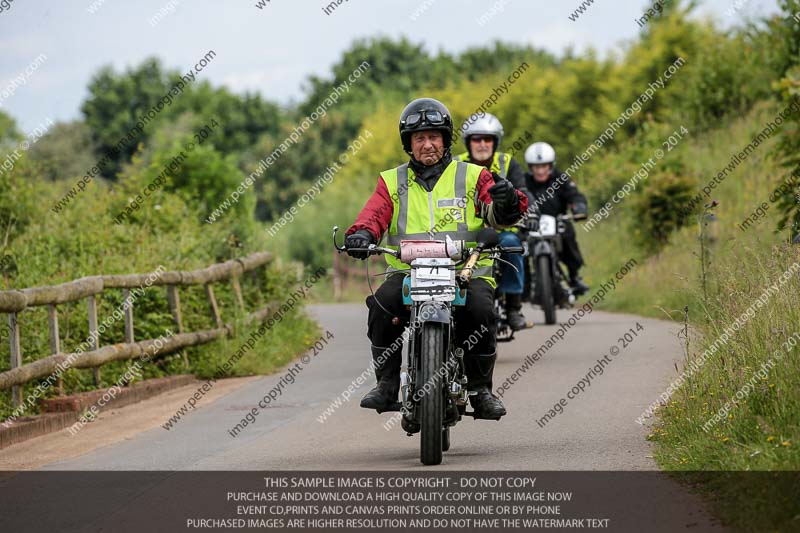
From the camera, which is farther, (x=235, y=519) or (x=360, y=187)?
(x=360, y=187)

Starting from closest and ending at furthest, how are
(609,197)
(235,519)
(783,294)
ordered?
(235,519)
(783,294)
(609,197)

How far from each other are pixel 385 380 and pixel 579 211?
960 cm

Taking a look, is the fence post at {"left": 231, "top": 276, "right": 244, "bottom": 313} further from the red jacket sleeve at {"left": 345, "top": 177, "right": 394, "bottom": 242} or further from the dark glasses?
the dark glasses

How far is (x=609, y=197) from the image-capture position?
1307 inches

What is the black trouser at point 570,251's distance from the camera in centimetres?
1886

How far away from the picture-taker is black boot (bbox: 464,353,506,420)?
899 centimetres

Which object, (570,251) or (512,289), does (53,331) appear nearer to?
(512,289)

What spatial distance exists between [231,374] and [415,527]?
9356 mm

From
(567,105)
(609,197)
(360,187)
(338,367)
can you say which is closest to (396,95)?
(360,187)

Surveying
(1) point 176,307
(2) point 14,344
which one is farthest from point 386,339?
(1) point 176,307

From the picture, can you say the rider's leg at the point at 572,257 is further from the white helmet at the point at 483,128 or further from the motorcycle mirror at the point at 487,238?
the motorcycle mirror at the point at 487,238

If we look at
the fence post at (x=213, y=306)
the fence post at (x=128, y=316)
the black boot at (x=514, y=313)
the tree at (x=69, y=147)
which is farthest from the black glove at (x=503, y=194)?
the tree at (x=69, y=147)

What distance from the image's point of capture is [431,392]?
8.16 metres

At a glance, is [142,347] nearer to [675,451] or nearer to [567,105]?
[675,451]
